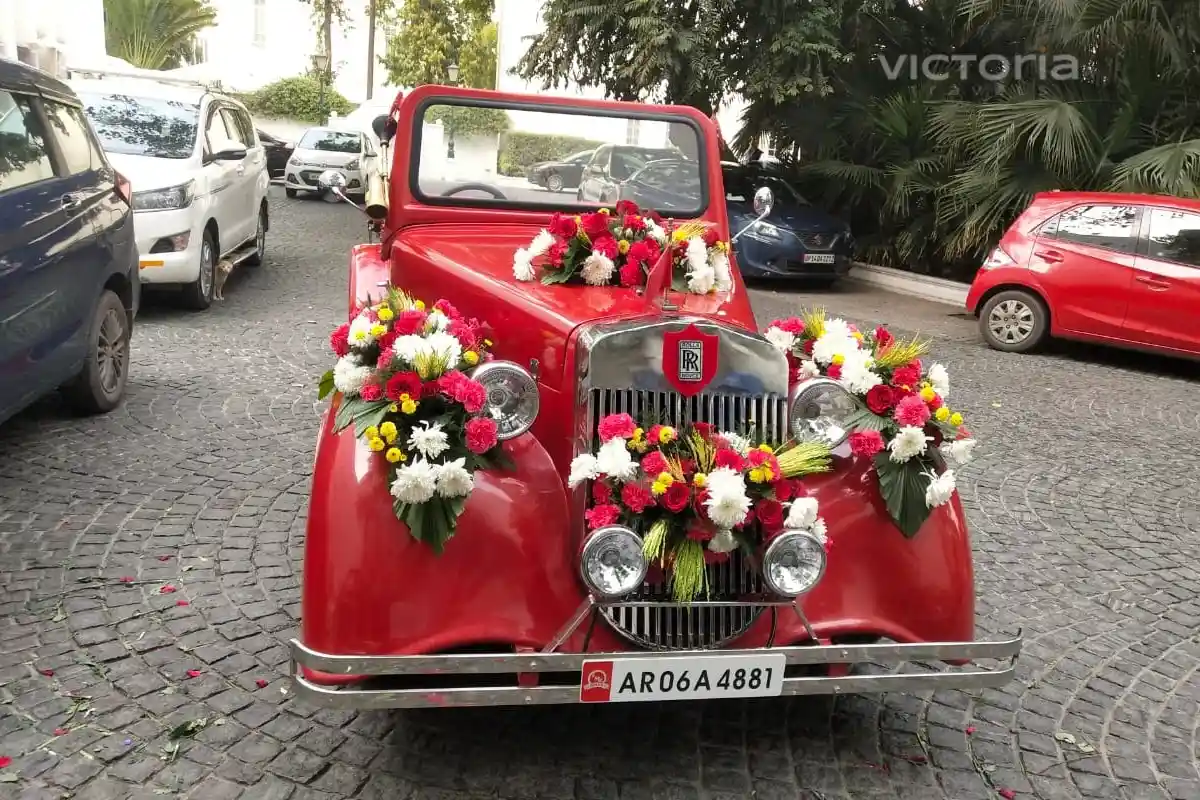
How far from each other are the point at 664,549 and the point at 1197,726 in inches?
80.9

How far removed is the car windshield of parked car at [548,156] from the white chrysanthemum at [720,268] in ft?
3.02

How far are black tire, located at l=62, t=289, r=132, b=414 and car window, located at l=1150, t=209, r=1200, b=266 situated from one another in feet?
26.2

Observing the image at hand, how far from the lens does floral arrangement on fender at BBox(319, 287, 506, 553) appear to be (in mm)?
2494

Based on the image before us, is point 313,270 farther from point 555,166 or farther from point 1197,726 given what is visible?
point 1197,726

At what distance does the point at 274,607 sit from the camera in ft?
12.0

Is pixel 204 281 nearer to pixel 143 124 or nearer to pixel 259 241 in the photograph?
pixel 143 124

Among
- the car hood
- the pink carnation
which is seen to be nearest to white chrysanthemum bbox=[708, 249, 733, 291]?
the pink carnation

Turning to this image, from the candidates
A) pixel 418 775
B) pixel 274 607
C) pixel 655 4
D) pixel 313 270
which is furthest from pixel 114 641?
pixel 655 4

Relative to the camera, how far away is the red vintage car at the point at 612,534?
2465 mm

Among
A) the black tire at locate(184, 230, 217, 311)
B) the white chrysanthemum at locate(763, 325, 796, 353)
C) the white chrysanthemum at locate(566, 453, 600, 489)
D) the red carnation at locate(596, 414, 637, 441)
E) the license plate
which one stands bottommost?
the black tire at locate(184, 230, 217, 311)

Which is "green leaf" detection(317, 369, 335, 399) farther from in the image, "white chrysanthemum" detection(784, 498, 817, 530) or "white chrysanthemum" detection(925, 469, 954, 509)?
"white chrysanthemum" detection(925, 469, 954, 509)

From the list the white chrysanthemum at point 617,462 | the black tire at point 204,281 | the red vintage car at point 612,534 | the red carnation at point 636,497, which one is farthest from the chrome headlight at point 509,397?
the black tire at point 204,281

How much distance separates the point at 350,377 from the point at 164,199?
5926 millimetres

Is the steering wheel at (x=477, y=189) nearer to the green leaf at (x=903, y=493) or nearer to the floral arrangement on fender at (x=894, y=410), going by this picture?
the floral arrangement on fender at (x=894, y=410)
